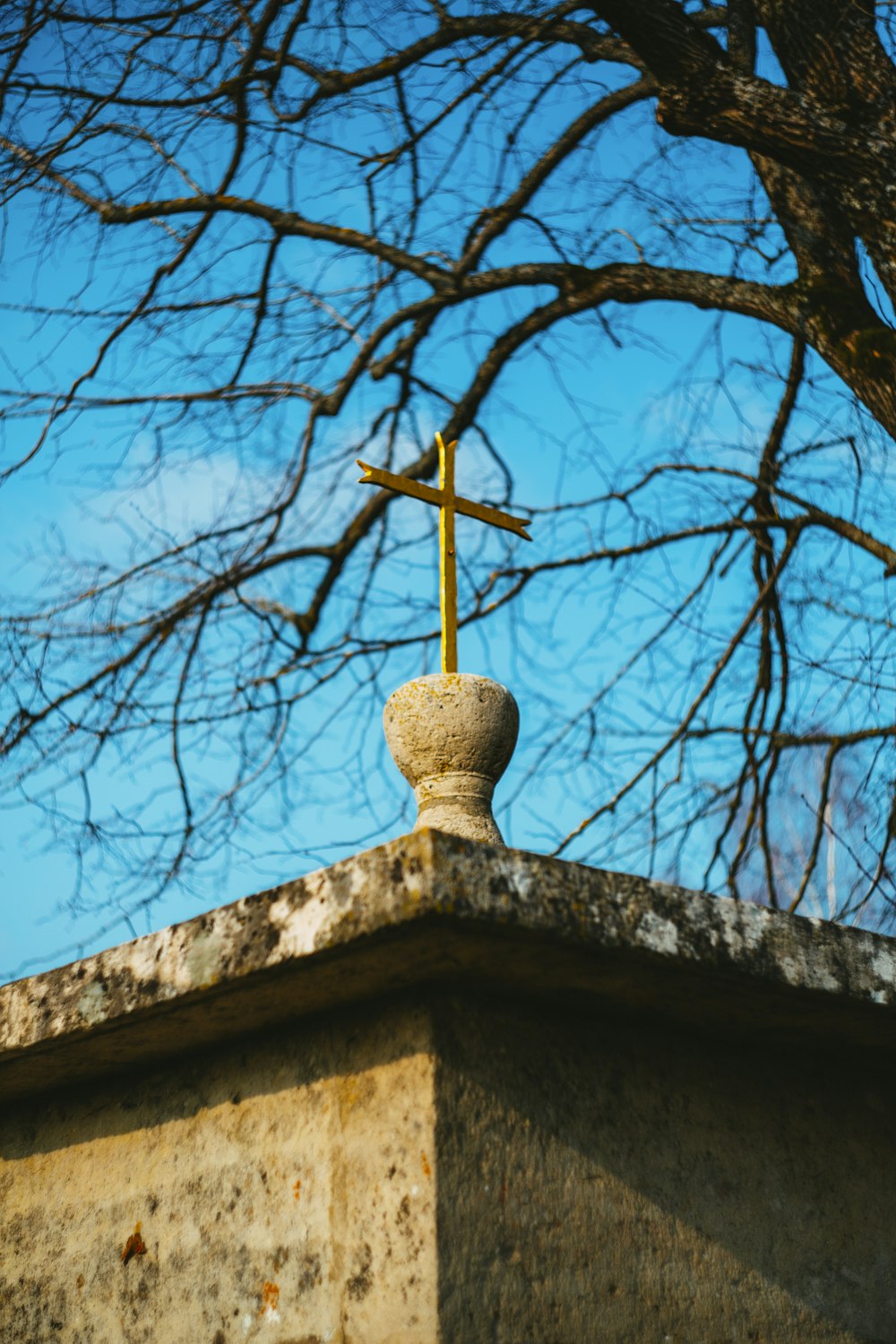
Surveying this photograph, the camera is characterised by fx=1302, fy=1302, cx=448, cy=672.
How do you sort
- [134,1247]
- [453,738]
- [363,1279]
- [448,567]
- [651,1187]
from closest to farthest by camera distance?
1. [363,1279]
2. [651,1187]
3. [134,1247]
4. [453,738]
5. [448,567]

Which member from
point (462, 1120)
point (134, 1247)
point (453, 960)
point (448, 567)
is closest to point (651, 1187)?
point (462, 1120)

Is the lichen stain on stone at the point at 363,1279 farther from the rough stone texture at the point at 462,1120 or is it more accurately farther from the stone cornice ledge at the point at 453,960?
the stone cornice ledge at the point at 453,960

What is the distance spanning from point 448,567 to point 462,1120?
1.13 meters

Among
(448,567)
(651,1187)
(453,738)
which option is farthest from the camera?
(448,567)

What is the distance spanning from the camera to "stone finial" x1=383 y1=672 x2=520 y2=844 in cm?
226

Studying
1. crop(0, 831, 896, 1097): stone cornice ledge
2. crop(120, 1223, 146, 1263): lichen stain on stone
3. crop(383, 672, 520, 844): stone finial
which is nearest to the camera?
crop(0, 831, 896, 1097): stone cornice ledge

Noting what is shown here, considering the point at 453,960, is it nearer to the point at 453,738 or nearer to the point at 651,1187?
the point at 651,1187

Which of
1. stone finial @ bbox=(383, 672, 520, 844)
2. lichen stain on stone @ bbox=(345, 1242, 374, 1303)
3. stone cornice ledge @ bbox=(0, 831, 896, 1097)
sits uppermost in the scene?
stone finial @ bbox=(383, 672, 520, 844)

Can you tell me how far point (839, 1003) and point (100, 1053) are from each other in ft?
3.61

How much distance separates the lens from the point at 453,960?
166 cm

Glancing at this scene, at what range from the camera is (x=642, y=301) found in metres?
4.68

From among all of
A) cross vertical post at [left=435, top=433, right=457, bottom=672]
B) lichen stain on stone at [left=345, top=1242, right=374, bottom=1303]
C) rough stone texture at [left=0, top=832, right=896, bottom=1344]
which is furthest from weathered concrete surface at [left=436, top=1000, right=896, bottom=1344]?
cross vertical post at [left=435, top=433, right=457, bottom=672]

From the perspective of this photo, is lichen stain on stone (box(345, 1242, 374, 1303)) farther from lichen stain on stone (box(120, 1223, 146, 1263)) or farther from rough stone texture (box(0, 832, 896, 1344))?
lichen stain on stone (box(120, 1223, 146, 1263))

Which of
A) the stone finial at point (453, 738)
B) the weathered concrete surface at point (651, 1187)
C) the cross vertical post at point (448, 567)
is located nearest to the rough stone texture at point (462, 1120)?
the weathered concrete surface at point (651, 1187)
